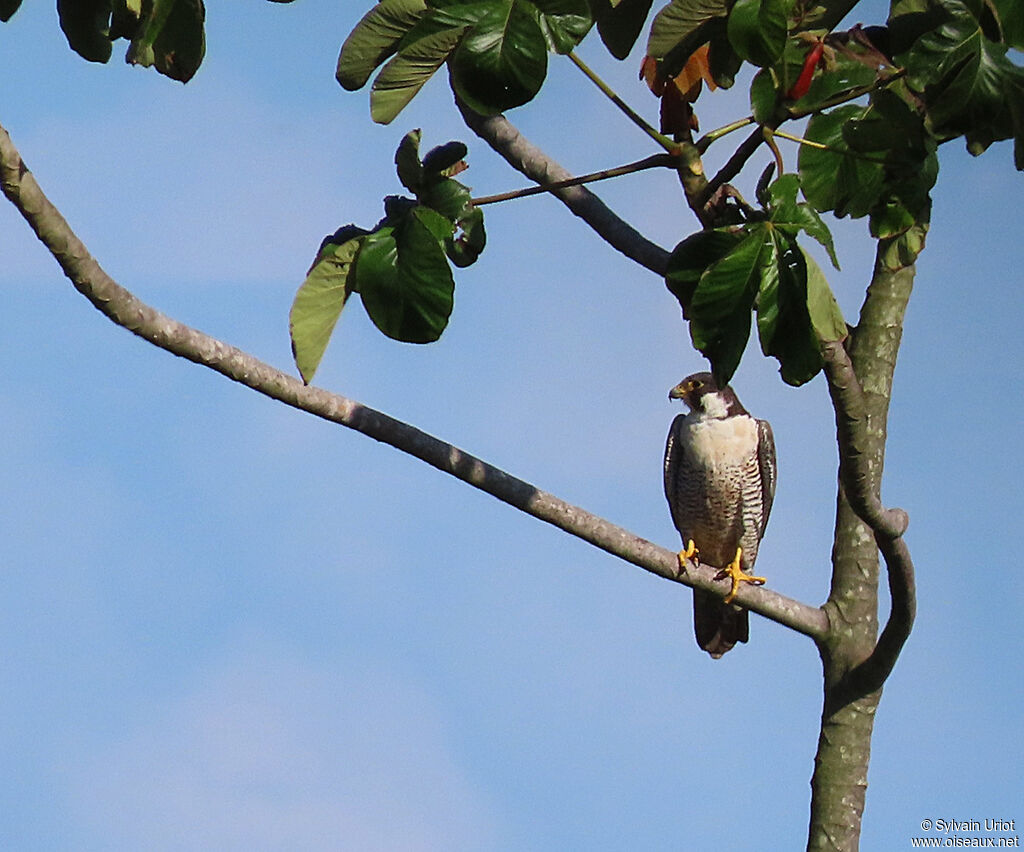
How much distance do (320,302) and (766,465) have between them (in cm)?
380

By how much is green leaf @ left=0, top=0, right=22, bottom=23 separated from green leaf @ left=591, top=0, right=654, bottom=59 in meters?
1.24

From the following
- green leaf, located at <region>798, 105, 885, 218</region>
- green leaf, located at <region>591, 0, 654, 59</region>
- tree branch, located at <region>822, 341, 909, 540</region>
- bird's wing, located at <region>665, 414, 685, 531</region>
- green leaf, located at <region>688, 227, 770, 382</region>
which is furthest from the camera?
bird's wing, located at <region>665, 414, 685, 531</region>

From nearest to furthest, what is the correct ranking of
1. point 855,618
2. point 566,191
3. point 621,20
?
point 621,20, point 566,191, point 855,618

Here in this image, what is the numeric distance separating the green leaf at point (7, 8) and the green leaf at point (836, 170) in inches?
65.7

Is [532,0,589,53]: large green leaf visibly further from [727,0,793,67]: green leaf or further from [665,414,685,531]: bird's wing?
[665,414,685,531]: bird's wing

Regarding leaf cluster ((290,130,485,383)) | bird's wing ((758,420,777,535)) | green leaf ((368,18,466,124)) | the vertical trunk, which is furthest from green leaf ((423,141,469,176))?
bird's wing ((758,420,777,535))

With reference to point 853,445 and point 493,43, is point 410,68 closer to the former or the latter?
point 493,43

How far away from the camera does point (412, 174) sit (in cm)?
302

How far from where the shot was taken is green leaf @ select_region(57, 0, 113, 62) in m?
2.92

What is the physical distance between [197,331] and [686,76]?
1325 millimetres

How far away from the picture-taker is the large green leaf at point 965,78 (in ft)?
8.14

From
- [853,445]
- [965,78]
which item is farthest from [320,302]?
[853,445]


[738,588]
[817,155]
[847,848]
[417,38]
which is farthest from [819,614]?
[417,38]

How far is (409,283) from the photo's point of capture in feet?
9.06
